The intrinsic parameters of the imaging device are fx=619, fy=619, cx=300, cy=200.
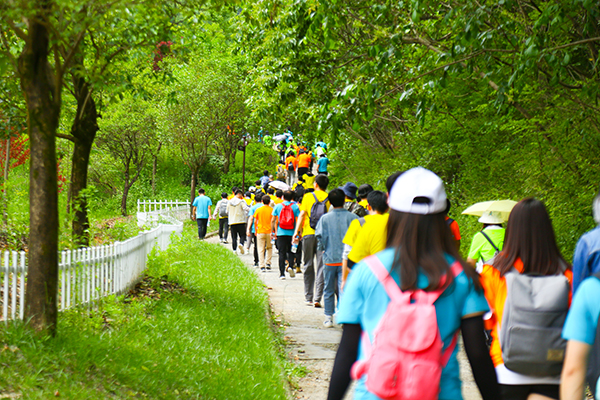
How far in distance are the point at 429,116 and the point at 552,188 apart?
5.88 m

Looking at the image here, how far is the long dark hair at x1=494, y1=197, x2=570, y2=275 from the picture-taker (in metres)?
3.22

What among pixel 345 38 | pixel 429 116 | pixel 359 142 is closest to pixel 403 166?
pixel 429 116

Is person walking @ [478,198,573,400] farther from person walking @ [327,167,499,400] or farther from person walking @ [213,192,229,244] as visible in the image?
person walking @ [213,192,229,244]

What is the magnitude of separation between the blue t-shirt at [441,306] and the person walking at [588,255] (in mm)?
1448

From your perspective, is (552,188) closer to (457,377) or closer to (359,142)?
(457,377)

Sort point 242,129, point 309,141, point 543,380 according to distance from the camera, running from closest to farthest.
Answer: point 543,380 < point 309,141 < point 242,129

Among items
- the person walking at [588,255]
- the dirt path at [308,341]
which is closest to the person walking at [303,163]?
the dirt path at [308,341]

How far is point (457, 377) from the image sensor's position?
2.24 metres

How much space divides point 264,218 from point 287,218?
1491mm

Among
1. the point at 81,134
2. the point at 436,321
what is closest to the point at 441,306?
the point at 436,321

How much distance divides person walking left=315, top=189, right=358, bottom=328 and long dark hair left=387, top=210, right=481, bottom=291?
6.12 m

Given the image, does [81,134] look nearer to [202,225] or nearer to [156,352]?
[156,352]

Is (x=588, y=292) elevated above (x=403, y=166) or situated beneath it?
situated beneath

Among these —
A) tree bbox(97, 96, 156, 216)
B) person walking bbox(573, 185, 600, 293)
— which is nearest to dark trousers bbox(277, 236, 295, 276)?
person walking bbox(573, 185, 600, 293)
